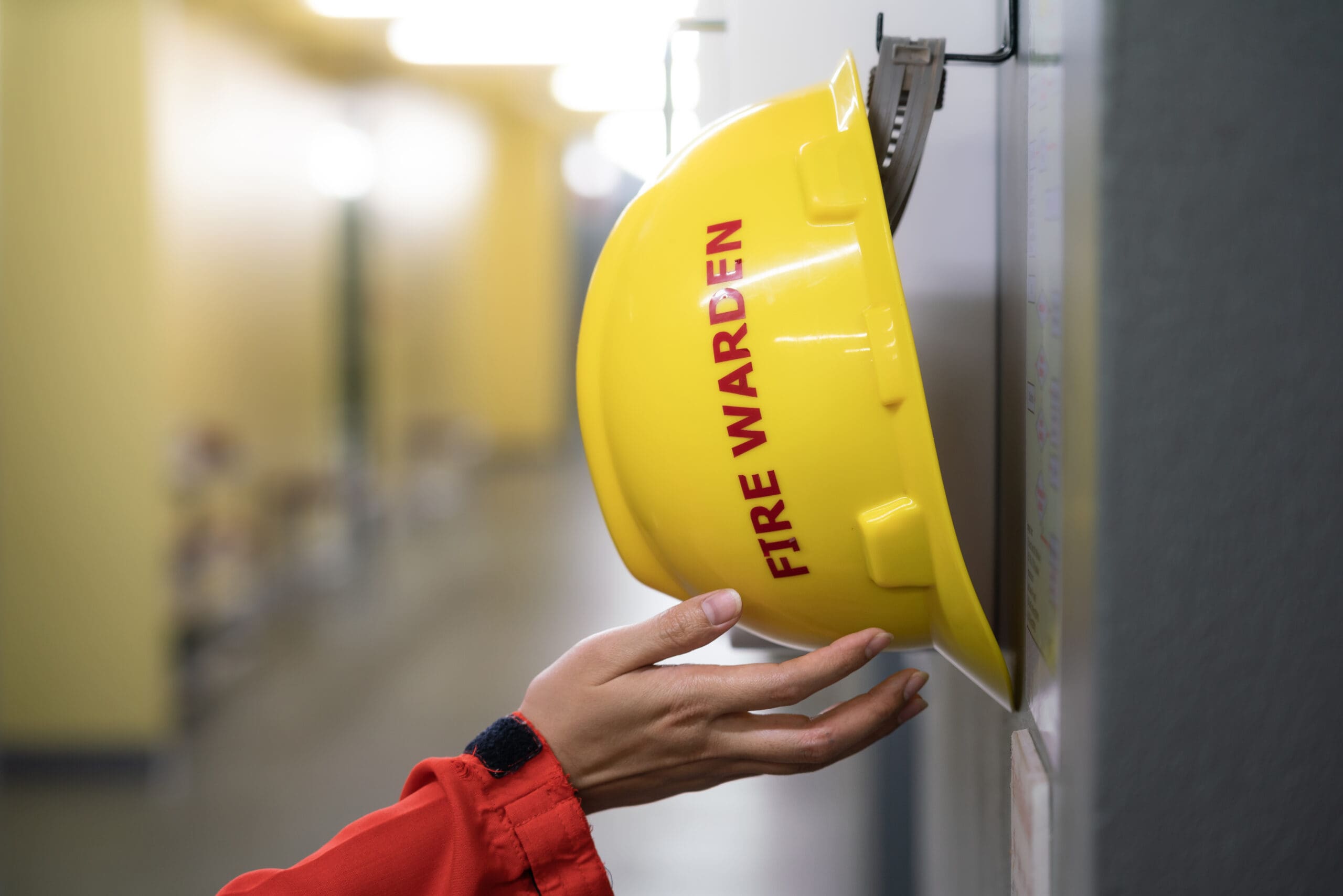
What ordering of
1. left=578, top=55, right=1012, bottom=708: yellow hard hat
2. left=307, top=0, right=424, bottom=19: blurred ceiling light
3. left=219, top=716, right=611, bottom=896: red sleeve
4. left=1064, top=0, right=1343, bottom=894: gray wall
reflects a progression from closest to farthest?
1. left=1064, top=0, right=1343, bottom=894: gray wall
2. left=578, top=55, right=1012, bottom=708: yellow hard hat
3. left=219, top=716, right=611, bottom=896: red sleeve
4. left=307, top=0, right=424, bottom=19: blurred ceiling light

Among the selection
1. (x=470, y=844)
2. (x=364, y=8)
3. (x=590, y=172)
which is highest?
(x=590, y=172)

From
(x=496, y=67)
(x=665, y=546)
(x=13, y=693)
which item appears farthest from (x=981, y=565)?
(x=496, y=67)

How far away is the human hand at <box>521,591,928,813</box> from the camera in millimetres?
538

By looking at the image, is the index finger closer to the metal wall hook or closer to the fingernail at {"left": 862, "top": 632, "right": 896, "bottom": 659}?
the fingernail at {"left": 862, "top": 632, "right": 896, "bottom": 659}

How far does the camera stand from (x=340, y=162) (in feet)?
18.5

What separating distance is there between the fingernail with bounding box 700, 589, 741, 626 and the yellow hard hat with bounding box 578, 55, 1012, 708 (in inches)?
0.4

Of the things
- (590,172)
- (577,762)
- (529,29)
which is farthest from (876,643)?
(590,172)

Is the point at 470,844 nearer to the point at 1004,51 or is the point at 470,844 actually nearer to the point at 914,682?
the point at 914,682

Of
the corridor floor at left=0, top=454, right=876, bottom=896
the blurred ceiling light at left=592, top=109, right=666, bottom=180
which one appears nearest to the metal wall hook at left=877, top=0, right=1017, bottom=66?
the corridor floor at left=0, top=454, right=876, bottom=896

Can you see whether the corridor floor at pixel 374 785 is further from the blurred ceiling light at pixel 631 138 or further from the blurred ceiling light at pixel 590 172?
the blurred ceiling light at pixel 590 172

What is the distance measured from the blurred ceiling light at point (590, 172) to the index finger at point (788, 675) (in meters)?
8.79

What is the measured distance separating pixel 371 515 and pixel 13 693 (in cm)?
289

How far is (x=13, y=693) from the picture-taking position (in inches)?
111

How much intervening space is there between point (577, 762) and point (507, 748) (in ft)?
0.14
